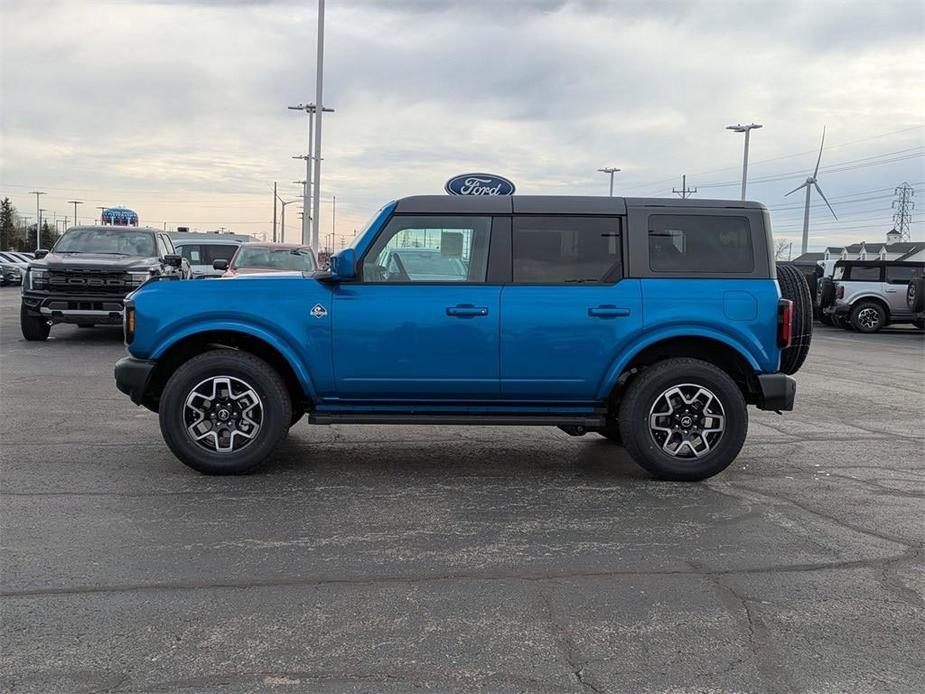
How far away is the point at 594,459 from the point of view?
6.41 meters

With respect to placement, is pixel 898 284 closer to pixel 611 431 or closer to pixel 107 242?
pixel 611 431

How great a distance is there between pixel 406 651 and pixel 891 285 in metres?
22.9

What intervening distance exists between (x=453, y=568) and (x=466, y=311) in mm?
2011

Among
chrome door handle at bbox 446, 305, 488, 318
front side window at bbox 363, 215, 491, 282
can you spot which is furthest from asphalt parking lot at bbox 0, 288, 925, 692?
front side window at bbox 363, 215, 491, 282

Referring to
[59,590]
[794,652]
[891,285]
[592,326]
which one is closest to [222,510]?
[59,590]

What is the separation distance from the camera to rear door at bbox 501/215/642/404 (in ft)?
18.1

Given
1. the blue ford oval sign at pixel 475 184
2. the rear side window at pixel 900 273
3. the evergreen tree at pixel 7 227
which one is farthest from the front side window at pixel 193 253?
the evergreen tree at pixel 7 227

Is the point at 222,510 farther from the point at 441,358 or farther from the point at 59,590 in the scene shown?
the point at 441,358

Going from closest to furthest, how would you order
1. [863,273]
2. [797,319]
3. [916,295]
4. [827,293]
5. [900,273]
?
[797,319] < [916,295] < [900,273] < [863,273] < [827,293]

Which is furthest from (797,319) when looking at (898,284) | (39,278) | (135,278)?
(898,284)

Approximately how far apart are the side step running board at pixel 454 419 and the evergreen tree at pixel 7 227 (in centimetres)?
10676

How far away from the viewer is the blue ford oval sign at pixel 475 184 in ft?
22.3

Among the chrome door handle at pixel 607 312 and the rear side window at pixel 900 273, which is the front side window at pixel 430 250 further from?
the rear side window at pixel 900 273

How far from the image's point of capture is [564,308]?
554cm
